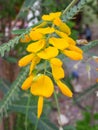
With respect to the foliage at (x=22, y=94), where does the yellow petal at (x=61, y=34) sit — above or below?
above

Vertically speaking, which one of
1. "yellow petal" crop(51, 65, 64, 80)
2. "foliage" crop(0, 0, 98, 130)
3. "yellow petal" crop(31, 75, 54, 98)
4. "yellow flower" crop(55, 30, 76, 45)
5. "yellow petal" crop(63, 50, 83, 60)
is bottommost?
"foliage" crop(0, 0, 98, 130)

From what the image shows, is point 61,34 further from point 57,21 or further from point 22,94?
point 22,94

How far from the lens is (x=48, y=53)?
13.5 inches

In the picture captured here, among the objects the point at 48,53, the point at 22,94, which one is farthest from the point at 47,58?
the point at 22,94

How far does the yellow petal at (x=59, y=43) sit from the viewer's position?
0.34 metres

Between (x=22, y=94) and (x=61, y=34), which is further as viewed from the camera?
(x=22, y=94)

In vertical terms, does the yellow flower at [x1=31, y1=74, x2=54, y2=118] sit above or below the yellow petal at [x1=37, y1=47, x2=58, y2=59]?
below

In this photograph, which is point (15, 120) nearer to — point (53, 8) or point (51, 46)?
point (53, 8)

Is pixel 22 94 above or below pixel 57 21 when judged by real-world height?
below

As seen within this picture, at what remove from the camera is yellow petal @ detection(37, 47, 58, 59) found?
340mm

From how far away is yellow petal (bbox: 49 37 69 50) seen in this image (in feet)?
1.13

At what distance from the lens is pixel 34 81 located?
1.15 ft

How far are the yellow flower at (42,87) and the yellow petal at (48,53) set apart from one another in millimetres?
20

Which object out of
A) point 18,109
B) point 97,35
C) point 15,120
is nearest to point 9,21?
point 15,120
